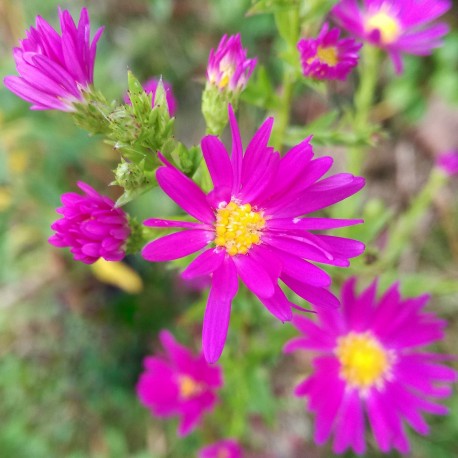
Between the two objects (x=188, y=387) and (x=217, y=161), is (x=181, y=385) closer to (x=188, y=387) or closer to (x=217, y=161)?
(x=188, y=387)

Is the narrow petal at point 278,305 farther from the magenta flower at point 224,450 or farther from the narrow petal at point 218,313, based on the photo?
the magenta flower at point 224,450

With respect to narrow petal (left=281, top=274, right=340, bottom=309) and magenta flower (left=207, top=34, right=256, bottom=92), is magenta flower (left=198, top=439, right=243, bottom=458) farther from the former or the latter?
magenta flower (left=207, top=34, right=256, bottom=92)

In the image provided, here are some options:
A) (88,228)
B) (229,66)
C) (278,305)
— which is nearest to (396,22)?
(229,66)

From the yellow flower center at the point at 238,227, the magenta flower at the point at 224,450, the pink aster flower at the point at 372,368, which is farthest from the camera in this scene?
the magenta flower at the point at 224,450

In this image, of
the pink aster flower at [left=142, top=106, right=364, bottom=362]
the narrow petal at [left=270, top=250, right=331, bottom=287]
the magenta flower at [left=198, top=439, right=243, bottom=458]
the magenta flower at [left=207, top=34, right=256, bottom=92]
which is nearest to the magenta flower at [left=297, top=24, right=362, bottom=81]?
the magenta flower at [left=207, top=34, right=256, bottom=92]

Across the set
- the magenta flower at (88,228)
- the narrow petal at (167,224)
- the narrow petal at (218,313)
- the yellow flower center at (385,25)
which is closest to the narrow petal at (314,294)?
the narrow petal at (218,313)

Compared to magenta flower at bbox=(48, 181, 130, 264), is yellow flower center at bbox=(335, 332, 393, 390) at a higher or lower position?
lower
